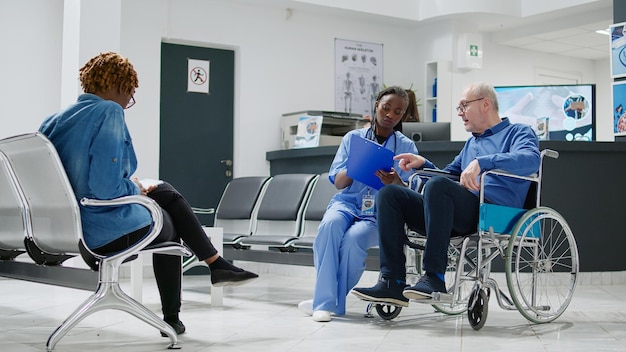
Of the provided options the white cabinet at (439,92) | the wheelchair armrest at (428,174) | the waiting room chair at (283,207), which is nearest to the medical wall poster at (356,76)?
the white cabinet at (439,92)

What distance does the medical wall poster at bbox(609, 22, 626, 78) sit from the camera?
20.8 ft

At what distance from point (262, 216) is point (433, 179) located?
2.10 metres

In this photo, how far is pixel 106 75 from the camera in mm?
2734

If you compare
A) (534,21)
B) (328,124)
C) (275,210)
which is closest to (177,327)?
(275,210)

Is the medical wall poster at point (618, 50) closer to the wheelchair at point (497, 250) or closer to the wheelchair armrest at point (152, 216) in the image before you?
the wheelchair at point (497, 250)

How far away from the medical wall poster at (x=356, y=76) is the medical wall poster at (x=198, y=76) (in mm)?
1484

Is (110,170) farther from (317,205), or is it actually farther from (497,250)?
(317,205)

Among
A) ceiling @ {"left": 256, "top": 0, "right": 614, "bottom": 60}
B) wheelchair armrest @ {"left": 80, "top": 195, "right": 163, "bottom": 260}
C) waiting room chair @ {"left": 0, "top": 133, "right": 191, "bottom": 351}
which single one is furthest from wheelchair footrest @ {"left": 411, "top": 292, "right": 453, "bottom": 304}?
ceiling @ {"left": 256, "top": 0, "right": 614, "bottom": 60}

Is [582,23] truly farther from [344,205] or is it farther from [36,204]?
[36,204]

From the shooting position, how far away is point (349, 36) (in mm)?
8094

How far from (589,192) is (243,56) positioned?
11.8 feet

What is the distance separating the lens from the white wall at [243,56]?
643 centimetres

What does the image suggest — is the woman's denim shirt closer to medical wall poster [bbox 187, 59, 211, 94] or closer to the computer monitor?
the computer monitor

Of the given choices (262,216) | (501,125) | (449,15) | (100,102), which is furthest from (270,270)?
(100,102)
